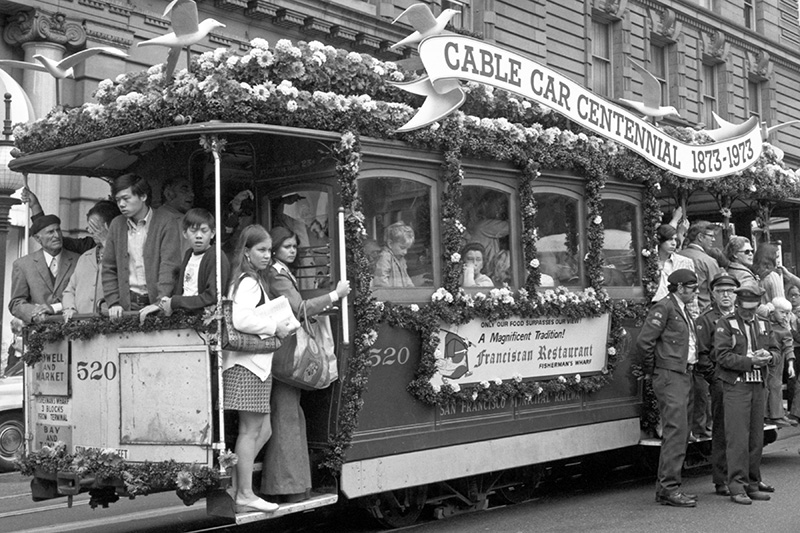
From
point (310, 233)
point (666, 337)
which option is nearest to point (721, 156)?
point (666, 337)

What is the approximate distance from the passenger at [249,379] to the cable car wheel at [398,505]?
127 centimetres

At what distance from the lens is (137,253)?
7527 millimetres

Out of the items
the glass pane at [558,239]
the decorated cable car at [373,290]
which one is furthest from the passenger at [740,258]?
the glass pane at [558,239]

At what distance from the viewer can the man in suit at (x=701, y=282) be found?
1027 centimetres

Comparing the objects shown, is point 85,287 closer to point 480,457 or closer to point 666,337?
point 480,457

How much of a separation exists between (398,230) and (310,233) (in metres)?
0.66

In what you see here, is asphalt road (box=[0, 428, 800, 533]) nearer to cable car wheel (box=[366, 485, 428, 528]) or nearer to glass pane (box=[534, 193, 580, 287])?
cable car wheel (box=[366, 485, 428, 528])

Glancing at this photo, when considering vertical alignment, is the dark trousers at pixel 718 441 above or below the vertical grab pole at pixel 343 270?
below

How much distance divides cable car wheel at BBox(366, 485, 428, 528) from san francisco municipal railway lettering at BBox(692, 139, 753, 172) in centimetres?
452

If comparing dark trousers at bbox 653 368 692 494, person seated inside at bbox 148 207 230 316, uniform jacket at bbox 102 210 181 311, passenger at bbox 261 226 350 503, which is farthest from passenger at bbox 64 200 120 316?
dark trousers at bbox 653 368 692 494

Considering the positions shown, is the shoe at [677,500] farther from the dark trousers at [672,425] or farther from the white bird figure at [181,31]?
the white bird figure at [181,31]

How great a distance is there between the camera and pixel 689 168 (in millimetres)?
10578

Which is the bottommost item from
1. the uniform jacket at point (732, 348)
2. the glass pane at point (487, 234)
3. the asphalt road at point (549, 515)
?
the asphalt road at point (549, 515)

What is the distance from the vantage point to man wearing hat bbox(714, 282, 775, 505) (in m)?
9.06
